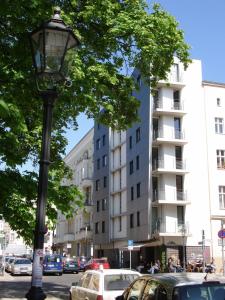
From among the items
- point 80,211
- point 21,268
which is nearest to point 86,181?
point 80,211

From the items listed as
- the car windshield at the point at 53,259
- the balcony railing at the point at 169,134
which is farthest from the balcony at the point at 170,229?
the car windshield at the point at 53,259

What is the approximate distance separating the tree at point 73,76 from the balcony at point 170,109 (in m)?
31.4

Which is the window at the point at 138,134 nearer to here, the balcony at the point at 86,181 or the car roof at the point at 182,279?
the balcony at the point at 86,181

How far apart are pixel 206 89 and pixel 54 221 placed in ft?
135

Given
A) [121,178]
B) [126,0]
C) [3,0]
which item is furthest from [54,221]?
[121,178]

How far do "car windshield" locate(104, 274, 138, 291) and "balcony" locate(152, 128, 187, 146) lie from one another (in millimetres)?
37593

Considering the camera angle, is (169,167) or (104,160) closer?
(169,167)

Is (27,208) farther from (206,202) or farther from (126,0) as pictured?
(206,202)

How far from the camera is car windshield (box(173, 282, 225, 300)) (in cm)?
707

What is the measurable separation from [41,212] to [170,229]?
43.6 meters

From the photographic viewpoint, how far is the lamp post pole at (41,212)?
6145mm

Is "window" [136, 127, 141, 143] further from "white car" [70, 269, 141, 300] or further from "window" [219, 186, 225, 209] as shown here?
"white car" [70, 269, 141, 300]

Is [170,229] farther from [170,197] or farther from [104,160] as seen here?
[104,160]

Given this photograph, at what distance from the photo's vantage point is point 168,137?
51.7 m
